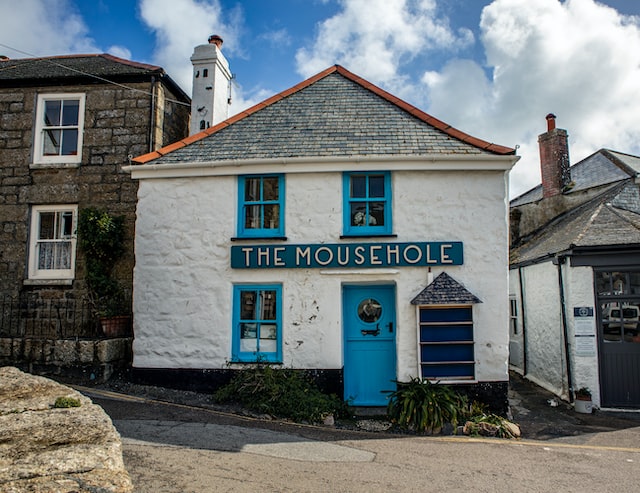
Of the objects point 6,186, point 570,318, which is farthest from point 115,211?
point 570,318

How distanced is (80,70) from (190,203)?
5244 mm

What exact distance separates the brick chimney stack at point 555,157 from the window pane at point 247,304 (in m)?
11.3

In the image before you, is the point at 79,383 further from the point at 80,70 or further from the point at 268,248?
the point at 80,70

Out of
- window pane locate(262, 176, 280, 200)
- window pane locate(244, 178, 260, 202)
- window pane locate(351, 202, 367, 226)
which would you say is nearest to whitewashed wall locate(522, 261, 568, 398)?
window pane locate(351, 202, 367, 226)

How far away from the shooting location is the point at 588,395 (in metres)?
9.91

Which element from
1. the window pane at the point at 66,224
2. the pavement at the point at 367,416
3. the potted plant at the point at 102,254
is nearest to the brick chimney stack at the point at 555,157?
the pavement at the point at 367,416

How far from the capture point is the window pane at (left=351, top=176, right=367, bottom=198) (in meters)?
9.58

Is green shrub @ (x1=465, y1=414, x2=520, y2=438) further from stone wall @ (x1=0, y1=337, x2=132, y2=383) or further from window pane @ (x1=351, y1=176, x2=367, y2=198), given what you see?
stone wall @ (x1=0, y1=337, x2=132, y2=383)

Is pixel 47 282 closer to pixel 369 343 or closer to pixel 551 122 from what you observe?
pixel 369 343

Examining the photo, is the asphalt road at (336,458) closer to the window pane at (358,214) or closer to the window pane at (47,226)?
the window pane at (358,214)

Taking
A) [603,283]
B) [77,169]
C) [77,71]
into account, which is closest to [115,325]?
[77,169]

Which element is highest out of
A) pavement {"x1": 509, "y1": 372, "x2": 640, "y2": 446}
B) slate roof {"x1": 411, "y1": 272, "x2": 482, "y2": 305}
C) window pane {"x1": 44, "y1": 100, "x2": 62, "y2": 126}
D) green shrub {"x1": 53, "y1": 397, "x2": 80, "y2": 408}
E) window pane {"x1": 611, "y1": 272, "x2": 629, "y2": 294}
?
window pane {"x1": 44, "y1": 100, "x2": 62, "y2": 126}

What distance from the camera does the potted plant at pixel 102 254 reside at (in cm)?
1062

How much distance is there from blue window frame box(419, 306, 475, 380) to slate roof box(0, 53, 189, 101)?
8.55 metres
